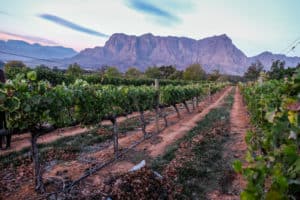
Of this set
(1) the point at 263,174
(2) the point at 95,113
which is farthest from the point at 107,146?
(1) the point at 263,174

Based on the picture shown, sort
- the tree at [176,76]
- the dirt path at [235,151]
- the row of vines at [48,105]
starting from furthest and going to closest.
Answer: the tree at [176,76] < the dirt path at [235,151] < the row of vines at [48,105]

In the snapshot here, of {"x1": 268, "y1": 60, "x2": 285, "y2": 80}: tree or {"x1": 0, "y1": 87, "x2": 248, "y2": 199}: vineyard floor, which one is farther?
{"x1": 268, "y1": 60, "x2": 285, "y2": 80}: tree

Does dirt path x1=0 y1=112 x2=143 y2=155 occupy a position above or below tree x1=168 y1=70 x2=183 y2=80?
below

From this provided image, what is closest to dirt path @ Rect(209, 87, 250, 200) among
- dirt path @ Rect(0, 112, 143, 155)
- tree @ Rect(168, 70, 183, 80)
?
dirt path @ Rect(0, 112, 143, 155)

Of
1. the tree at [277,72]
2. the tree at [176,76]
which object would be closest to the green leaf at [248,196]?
the tree at [277,72]

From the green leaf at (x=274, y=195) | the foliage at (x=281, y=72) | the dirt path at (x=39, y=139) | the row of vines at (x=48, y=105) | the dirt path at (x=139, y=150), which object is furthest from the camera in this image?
the dirt path at (x=39, y=139)

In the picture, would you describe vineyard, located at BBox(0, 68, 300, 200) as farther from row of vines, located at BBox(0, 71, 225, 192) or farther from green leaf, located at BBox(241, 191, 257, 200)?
green leaf, located at BBox(241, 191, 257, 200)

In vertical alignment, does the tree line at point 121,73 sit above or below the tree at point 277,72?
below

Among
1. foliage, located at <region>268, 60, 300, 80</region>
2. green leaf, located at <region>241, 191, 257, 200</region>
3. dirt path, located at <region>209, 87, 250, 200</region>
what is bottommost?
dirt path, located at <region>209, 87, 250, 200</region>

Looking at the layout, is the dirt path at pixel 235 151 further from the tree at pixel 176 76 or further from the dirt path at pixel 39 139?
the tree at pixel 176 76

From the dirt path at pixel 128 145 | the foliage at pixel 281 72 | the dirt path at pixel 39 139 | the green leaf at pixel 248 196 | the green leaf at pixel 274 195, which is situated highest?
the foliage at pixel 281 72

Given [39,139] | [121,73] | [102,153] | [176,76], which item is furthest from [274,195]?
[176,76]

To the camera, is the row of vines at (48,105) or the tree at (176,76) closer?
the row of vines at (48,105)

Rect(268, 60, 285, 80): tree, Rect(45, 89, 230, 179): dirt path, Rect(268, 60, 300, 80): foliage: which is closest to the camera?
Rect(268, 60, 300, 80): foliage
